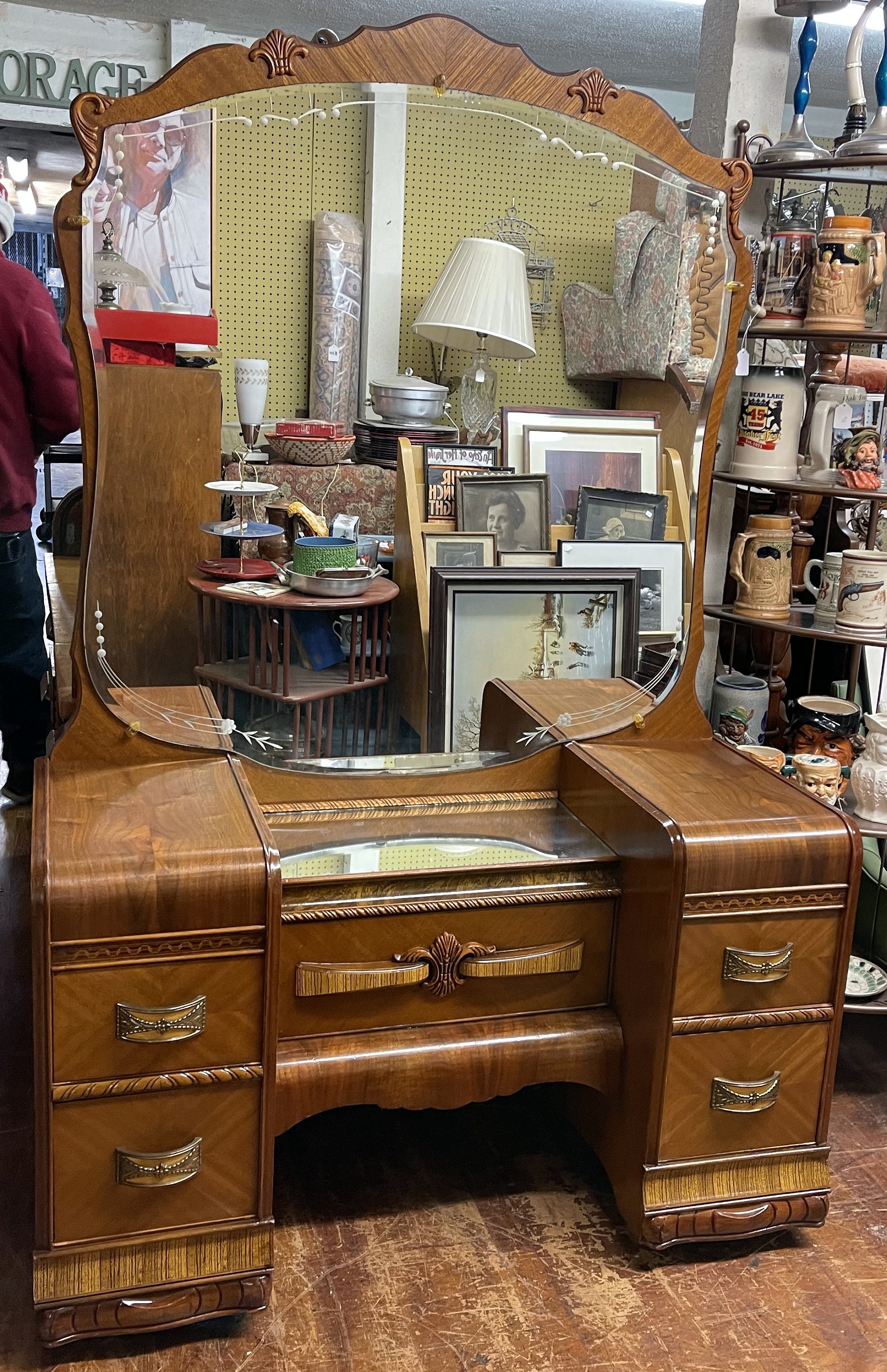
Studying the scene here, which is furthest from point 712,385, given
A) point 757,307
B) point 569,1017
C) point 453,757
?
point 569,1017

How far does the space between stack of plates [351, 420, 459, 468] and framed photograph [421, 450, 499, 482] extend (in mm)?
21

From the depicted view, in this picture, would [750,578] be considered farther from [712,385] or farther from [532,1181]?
[532,1181]

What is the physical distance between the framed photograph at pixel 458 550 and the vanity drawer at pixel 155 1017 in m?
0.70

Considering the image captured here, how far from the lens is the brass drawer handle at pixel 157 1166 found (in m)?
1.58

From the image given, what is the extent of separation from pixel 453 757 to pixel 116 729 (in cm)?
55

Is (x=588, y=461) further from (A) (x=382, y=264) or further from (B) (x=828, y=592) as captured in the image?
(B) (x=828, y=592)

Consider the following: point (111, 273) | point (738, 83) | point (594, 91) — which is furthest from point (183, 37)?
point (111, 273)

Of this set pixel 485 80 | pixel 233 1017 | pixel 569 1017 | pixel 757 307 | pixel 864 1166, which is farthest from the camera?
pixel 757 307

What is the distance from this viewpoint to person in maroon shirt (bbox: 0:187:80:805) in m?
2.65

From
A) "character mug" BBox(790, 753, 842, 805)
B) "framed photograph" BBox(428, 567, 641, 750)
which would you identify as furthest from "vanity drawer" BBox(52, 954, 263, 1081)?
"character mug" BBox(790, 753, 842, 805)

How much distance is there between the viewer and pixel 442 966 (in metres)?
1.82

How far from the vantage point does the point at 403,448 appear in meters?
1.89

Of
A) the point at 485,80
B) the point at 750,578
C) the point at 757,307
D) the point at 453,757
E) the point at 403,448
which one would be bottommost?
the point at 453,757

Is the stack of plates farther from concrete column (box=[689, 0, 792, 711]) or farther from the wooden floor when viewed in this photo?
the wooden floor
